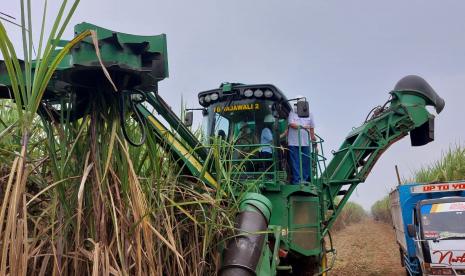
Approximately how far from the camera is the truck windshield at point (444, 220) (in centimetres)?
675

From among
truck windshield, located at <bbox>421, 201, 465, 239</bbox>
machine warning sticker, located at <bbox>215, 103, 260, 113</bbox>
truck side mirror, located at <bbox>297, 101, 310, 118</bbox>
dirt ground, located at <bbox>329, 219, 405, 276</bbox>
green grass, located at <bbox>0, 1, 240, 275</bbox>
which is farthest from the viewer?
dirt ground, located at <bbox>329, 219, 405, 276</bbox>

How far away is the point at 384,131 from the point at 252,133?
11.9ft

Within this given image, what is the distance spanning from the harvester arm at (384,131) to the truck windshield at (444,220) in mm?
1458

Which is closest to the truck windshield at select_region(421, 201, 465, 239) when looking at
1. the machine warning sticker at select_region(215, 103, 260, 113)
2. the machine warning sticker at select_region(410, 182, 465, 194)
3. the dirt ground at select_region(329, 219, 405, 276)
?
the machine warning sticker at select_region(410, 182, 465, 194)

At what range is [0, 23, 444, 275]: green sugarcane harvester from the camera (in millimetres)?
2379

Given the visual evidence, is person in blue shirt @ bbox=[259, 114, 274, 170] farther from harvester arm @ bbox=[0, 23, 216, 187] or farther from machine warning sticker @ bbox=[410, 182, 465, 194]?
machine warning sticker @ bbox=[410, 182, 465, 194]

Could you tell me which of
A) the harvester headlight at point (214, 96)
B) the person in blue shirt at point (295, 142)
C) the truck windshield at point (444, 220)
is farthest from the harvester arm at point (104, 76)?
the truck windshield at point (444, 220)

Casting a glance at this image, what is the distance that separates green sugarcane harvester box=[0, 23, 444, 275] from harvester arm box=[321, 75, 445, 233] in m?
0.02

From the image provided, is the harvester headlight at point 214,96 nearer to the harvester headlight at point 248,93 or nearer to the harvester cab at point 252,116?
the harvester cab at point 252,116

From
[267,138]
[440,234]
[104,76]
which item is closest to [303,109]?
[267,138]

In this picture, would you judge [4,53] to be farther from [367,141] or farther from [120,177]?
[367,141]

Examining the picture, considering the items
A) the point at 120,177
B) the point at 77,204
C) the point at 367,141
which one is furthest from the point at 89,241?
the point at 367,141

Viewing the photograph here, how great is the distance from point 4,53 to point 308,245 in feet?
15.0

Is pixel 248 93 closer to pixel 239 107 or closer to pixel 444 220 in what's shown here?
pixel 239 107
